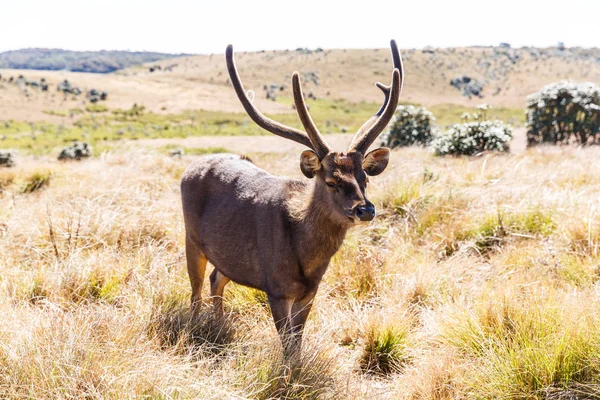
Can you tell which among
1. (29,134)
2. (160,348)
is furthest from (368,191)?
(29,134)

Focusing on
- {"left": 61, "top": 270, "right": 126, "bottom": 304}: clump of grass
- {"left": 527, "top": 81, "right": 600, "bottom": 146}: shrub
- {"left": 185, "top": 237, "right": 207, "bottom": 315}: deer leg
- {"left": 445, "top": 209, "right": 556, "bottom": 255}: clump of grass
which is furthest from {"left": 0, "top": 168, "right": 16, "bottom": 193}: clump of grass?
{"left": 527, "top": 81, "right": 600, "bottom": 146}: shrub

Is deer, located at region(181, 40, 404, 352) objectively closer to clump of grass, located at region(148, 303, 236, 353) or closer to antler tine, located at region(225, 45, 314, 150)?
antler tine, located at region(225, 45, 314, 150)

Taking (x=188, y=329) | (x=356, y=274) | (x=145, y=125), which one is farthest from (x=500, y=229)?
(x=145, y=125)

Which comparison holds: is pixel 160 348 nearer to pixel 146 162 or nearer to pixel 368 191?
pixel 368 191

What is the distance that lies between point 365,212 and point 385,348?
1378 millimetres

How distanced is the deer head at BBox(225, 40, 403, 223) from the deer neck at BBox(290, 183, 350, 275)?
58 millimetres

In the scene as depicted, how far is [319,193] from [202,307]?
5.37 ft

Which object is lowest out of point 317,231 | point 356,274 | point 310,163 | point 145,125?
point 145,125

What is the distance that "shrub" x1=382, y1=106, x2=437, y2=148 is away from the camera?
17.1 metres

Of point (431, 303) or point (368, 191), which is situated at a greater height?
point (368, 191)

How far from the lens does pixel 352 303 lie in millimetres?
4898

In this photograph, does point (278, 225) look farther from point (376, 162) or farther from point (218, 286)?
point (218, 286)

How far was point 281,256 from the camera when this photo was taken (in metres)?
3.76

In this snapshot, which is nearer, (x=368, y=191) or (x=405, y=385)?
(x=405, y=385)
